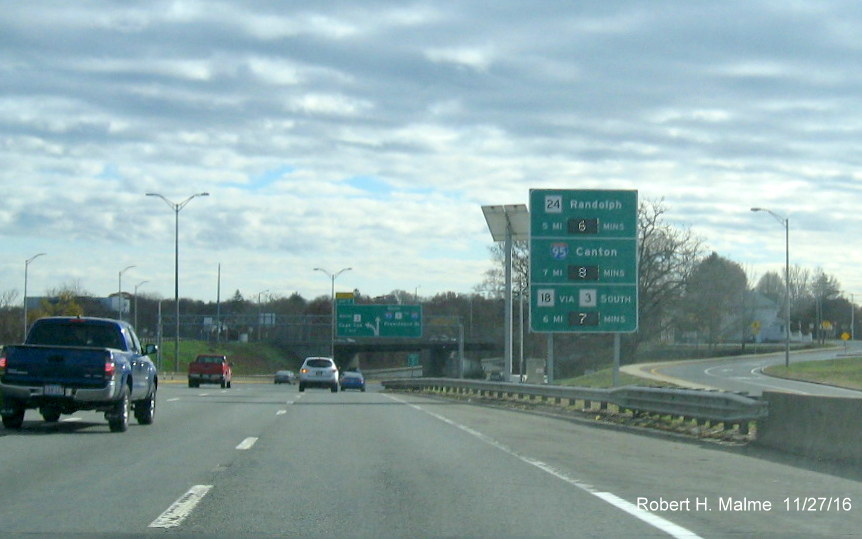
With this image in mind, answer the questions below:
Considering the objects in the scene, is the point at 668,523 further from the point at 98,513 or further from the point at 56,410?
the point at 56,410

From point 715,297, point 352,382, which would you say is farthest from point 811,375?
point 715,297

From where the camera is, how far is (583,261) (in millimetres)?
30109

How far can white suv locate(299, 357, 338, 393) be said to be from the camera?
45500 millimetres

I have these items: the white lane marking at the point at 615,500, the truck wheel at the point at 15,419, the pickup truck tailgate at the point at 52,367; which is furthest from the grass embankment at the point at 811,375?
the white lane marking at the point at 615,500

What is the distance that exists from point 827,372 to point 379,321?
86.7ft

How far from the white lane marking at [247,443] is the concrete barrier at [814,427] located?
7914 mm

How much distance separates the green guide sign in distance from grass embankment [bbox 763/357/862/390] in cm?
2120

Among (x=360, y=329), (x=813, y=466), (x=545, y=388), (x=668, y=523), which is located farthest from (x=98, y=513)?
(x=360, y=329)

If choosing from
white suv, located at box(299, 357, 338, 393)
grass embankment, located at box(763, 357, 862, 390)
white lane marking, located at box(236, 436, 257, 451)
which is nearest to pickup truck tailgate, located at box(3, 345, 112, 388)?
white lane marking, located at box(236, 436, 257, 451)

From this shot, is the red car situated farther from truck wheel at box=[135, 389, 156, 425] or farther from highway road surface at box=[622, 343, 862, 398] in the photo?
truck wheel at box=[135, 389, 156, 425]

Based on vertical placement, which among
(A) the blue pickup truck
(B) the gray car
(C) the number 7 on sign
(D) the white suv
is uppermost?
(C) the number 7 on sign

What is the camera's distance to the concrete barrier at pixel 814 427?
14.0 meters

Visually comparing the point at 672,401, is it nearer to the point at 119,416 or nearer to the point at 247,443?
the point at 247,443

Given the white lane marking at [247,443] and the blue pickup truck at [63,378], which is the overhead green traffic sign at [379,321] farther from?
the white lane marking at [247,443]
